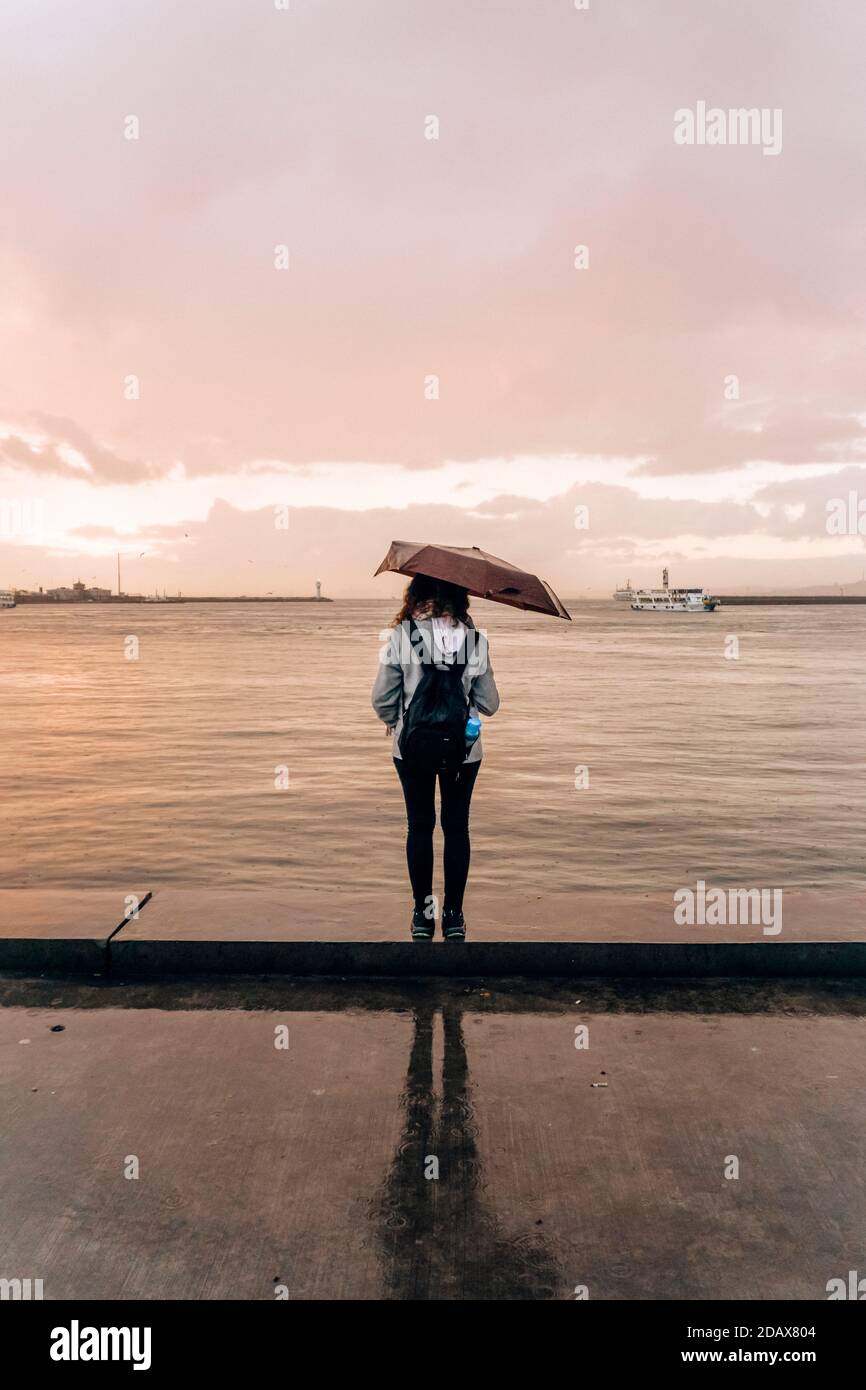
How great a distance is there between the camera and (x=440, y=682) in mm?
5160

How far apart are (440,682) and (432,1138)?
2142 mm

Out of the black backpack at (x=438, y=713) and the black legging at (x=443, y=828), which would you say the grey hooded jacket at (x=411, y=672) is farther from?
the black legging at (x=443, y=828)

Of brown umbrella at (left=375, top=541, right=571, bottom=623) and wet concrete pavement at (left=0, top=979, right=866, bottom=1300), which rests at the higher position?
brown umbrella at (left=375, top=541, right=571, bottom=623)

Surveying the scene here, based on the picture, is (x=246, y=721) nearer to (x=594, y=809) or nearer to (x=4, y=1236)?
(x=594, y=809)

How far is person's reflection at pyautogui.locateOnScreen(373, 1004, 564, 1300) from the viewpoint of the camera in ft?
9.47

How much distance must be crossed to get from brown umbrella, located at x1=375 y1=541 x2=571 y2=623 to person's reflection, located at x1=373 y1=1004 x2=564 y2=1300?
213cm

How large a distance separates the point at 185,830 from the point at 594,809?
15.6 ft

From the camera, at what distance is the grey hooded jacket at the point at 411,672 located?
204 inches

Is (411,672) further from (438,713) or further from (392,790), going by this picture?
(392,790)

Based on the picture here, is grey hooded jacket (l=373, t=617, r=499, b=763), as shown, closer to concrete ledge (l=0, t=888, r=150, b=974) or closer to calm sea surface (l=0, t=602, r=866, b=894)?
concrete ledge (l=0, t=888, r=150, b=974)

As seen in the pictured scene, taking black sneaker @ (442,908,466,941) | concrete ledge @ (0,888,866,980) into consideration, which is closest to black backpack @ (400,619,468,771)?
black sneaker @ (442,908,466,941)

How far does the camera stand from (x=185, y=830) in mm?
12070

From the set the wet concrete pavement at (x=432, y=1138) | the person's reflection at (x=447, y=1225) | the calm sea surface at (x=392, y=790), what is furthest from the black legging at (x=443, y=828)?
the calm sea surface at (x=392, y=790)
